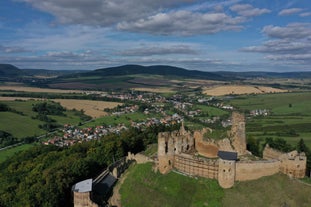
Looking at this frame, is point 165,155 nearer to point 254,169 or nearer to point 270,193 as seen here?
point 254,169

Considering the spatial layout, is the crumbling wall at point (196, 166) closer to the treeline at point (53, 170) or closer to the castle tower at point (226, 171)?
the castle tower at point (226, 171)

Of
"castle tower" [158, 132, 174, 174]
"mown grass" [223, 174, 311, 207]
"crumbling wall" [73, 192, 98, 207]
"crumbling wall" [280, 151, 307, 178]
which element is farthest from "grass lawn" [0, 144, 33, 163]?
"crumbling wall" [280, 151, 307, 178]

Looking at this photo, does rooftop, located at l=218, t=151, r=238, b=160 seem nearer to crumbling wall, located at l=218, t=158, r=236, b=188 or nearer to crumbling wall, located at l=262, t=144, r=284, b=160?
crumbling wall, located at l=218, t=158, r=236, b=188

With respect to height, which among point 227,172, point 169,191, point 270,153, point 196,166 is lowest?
point 169,191

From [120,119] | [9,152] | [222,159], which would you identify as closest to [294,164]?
[222,159]

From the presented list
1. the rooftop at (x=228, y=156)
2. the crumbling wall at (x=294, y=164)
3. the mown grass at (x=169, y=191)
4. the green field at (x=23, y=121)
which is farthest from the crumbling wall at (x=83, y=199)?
the green field at (x=23, y=121)

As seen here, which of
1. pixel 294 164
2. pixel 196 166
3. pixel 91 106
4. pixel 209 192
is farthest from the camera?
pixel 91 106

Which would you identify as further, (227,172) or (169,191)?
(169,191)
